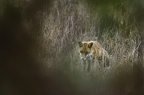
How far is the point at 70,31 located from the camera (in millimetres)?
4055

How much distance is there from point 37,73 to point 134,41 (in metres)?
3.77

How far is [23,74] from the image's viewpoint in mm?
593

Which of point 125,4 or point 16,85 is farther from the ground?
point 125,4

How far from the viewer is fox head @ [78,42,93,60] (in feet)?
16.7

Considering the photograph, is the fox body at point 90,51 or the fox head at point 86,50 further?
the fox head at point 86,50

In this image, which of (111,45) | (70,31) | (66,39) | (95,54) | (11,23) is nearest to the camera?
(11,23)

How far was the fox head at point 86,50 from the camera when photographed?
16.7 feet

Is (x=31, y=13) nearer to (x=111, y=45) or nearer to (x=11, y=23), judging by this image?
(x=11, y=23)

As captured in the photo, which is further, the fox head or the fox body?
the fox head

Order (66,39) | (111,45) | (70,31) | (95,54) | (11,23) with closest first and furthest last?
1. (11,23)
2. (66,39)
3. (70,31)
4. (111,45)
5. (95,54)

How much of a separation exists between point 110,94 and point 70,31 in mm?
3391

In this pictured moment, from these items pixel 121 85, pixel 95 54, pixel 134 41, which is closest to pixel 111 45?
pixel 134 41

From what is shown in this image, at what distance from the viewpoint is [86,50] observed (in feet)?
17.0

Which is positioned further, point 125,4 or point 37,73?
point 125,4
